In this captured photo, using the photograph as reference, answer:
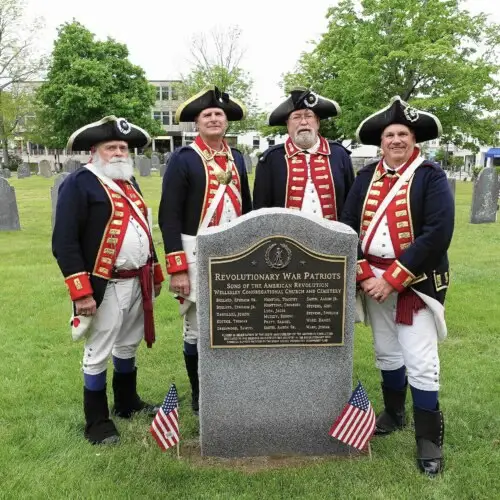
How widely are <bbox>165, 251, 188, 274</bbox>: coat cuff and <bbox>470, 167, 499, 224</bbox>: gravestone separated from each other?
35.0ft

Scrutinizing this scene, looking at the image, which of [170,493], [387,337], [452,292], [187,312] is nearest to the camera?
[170,493]

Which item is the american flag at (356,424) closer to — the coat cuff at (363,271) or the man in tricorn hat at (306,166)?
the coat cuff at (363,271)

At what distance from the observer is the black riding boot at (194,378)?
4352 mm

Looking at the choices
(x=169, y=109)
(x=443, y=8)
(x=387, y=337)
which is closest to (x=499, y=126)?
(x=443, y=8)

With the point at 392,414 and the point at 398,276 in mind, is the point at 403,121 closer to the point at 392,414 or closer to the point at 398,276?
the point at 398,276

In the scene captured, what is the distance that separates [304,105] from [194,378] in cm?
229

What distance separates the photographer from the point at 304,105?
398cm

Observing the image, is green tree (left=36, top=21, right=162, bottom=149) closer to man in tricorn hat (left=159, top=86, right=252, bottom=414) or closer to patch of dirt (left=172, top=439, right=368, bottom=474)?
man in tricorn hat (left=159, top=86, right=252, bottom=414)

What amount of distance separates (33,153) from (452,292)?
69545 millimetres

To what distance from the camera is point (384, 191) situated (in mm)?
3555

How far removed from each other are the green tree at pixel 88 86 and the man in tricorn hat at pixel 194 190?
36088 mm

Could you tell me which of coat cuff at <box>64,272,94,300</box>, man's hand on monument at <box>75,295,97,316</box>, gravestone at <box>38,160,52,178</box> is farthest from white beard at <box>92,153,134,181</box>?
gravestone at <box>38,160,52,178</box>

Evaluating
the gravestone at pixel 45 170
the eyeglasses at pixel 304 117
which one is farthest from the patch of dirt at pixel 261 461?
the gravestone at pixel 45 170

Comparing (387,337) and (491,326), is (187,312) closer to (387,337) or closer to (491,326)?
(387,337)
